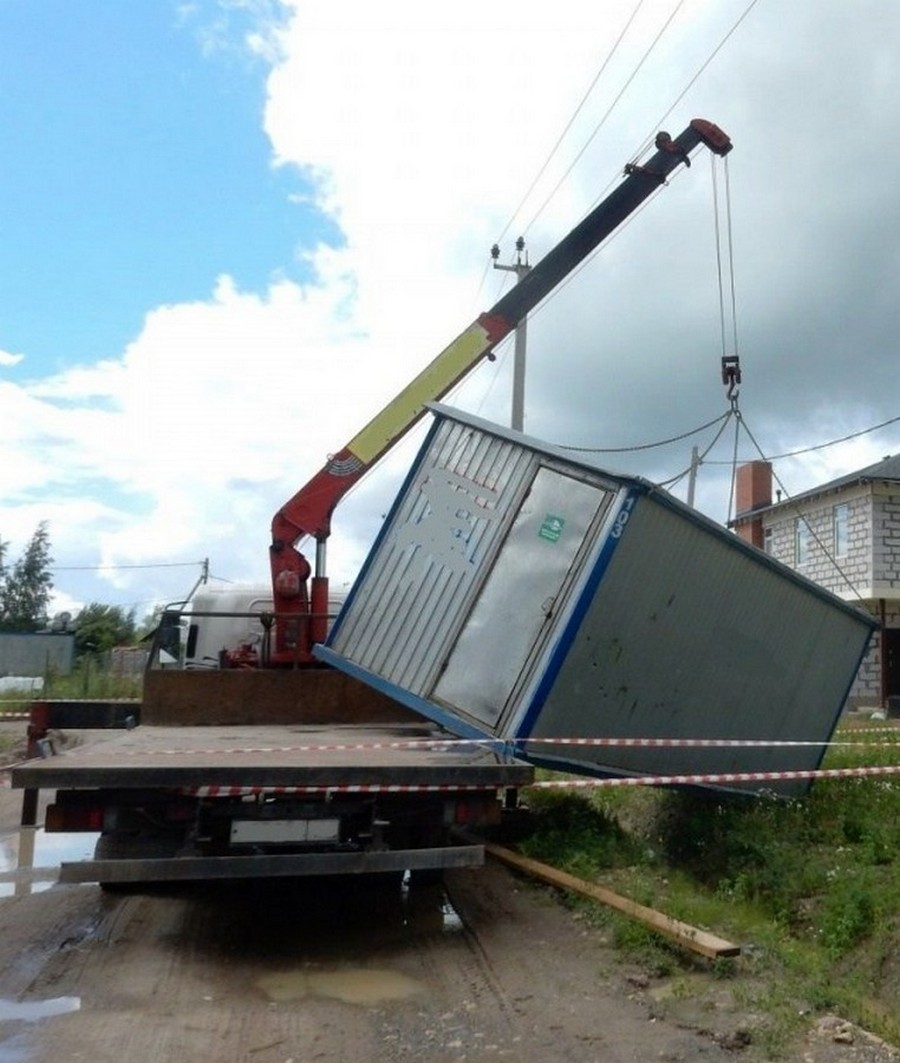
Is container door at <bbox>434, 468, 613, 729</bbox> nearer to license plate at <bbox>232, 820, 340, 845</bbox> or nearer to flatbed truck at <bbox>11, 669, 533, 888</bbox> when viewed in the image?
flatbed truck at <bbox>11, 669, 533, 888</bbox>

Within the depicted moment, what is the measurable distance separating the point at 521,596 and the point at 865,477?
23808 millimetres

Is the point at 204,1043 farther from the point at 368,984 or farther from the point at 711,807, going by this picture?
the point at 711,807

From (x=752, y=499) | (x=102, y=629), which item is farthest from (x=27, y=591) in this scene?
(x=752, y=499)

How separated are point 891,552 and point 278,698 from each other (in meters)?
24.2

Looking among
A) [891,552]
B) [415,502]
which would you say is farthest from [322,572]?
[891,552]

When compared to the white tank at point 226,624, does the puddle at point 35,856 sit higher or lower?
lower

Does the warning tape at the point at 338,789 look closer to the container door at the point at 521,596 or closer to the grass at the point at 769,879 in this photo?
the grass at the point at 769,879

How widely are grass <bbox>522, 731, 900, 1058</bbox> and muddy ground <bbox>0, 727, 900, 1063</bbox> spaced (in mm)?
213

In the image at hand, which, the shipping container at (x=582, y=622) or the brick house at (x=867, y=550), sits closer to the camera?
the shipping container at (x=582, y=622)

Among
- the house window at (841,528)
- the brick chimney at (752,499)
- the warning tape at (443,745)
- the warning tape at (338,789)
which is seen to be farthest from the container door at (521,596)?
the brick chimney at (752,499)

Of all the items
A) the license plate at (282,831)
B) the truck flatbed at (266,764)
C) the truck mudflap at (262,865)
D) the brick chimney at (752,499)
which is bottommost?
the truck mudflap at (262,865)

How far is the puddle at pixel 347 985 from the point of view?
5613 mm

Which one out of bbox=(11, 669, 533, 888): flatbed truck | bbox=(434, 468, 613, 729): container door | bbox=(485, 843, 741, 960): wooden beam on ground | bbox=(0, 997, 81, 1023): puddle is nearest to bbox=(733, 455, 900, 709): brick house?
bbox=(434, 468, 613, 729): container door

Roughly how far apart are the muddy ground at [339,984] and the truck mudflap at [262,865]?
1.18ft
